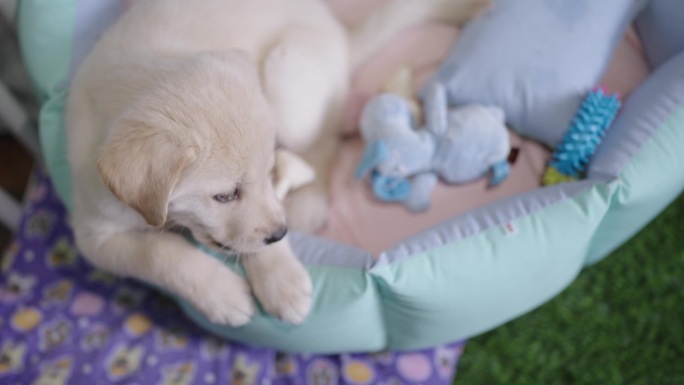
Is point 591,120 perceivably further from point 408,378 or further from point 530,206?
point 408,378

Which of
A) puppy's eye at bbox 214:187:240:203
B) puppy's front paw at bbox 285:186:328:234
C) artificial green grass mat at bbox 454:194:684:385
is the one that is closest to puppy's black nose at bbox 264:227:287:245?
puppy's eye at bbox 214:187:240:203

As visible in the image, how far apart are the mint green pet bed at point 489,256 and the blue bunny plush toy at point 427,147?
0.79ft

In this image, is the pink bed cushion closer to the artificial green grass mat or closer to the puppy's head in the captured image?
the artificial green grass mat

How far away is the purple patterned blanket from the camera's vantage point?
1710mm

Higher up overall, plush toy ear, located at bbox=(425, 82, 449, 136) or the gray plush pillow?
the gray plush pillow

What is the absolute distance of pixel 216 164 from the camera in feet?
3.67

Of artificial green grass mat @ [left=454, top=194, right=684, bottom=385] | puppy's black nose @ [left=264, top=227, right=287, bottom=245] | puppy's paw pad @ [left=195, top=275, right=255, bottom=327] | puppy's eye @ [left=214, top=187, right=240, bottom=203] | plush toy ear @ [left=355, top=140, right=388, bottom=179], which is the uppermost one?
puppy's eye @ [left=214, top=187, right=240, bottom=203]

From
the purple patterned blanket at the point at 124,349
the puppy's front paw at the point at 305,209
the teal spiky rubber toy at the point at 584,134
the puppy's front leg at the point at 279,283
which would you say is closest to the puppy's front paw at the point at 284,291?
the puppy's front leg at the point at 279,283

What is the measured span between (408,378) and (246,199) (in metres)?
0.82

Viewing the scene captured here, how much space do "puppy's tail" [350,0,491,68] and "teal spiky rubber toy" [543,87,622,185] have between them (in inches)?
21.5

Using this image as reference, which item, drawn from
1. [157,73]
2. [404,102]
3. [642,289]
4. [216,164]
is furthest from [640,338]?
[157,73]

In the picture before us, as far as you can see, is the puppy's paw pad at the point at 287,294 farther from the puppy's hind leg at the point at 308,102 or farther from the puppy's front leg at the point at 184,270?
the puppy's hind leg at the point at 308,102

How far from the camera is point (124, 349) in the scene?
5.81ft

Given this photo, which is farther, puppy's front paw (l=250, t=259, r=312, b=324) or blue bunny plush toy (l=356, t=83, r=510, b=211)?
blue bunny plush toy (l=356, t=83, r=510, b=211)
